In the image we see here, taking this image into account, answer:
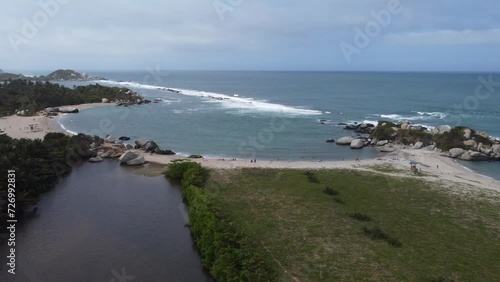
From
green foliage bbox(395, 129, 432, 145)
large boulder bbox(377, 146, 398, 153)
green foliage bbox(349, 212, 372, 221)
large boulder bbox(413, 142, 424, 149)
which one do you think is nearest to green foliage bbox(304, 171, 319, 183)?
green foliage bbox(349, 212, 372, 221)

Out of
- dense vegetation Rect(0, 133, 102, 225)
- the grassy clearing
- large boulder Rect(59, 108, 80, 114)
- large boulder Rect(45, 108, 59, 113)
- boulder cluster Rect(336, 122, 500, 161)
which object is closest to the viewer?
the grassy clearing

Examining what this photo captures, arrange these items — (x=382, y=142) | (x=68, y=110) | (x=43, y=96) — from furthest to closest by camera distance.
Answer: (x=43, y=96) → (x=68, y=110) → (x=382, y=142)

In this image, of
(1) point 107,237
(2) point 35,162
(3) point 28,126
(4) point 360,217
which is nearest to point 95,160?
(2) point 35,162

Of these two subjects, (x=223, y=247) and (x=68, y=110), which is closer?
(x=223, y=247)

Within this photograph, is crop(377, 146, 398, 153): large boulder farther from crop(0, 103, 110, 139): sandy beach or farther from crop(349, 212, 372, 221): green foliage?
crop(0, 103, 110, 139): sandy beach

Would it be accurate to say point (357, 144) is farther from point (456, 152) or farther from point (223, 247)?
point (223, 247)

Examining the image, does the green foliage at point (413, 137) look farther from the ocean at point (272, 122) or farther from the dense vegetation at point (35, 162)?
the dense vegetation at point (35, 162)

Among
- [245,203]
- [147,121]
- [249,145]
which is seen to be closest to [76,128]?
[147,121]
